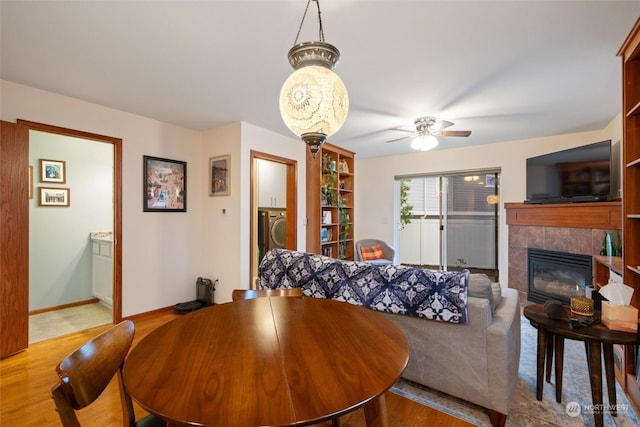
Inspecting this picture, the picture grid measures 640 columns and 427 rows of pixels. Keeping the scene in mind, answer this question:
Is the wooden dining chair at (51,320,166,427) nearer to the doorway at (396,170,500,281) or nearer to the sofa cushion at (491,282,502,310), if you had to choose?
the sofa cushion at (491,282,502,310)

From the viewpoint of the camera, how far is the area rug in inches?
64.8

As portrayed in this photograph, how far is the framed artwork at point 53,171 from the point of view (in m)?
3.46

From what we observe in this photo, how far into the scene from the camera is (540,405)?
1777mm

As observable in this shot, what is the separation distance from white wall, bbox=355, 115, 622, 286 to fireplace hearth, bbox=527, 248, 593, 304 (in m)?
0.48

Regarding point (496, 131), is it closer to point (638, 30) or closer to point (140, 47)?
point (638, 30)

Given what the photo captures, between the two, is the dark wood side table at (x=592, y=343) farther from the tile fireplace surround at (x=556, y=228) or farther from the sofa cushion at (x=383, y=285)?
the tile fireplace surround at (x=556, y=228)

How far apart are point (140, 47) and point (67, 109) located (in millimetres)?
1491

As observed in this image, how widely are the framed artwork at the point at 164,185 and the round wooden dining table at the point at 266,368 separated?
2.54 m

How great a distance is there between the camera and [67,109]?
274 cm

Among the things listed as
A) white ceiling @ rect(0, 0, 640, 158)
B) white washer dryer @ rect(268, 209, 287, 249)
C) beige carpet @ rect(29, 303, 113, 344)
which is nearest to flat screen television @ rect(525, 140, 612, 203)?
white ceiling @ rect(0, 0, 640, 158)

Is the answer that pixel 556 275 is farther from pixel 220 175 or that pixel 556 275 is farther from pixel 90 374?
pixel 90 374

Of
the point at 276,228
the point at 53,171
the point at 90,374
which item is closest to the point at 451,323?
the point at 90,374

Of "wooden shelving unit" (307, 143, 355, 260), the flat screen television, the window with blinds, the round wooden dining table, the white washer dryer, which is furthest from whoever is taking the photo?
Result: the white washer dryer

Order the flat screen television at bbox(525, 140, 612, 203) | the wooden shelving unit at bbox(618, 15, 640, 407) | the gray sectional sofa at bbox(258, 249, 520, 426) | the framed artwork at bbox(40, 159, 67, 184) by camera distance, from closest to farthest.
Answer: the gray sectional sofa at bbox(258, 249, 520, 426) → the wooden shelving unit at bbox(618, 15, 640, 407) → the flat screen television at bbox(525, 140, 612, 203) → the framed artwork at bbox(40, 159, 67, 184)
